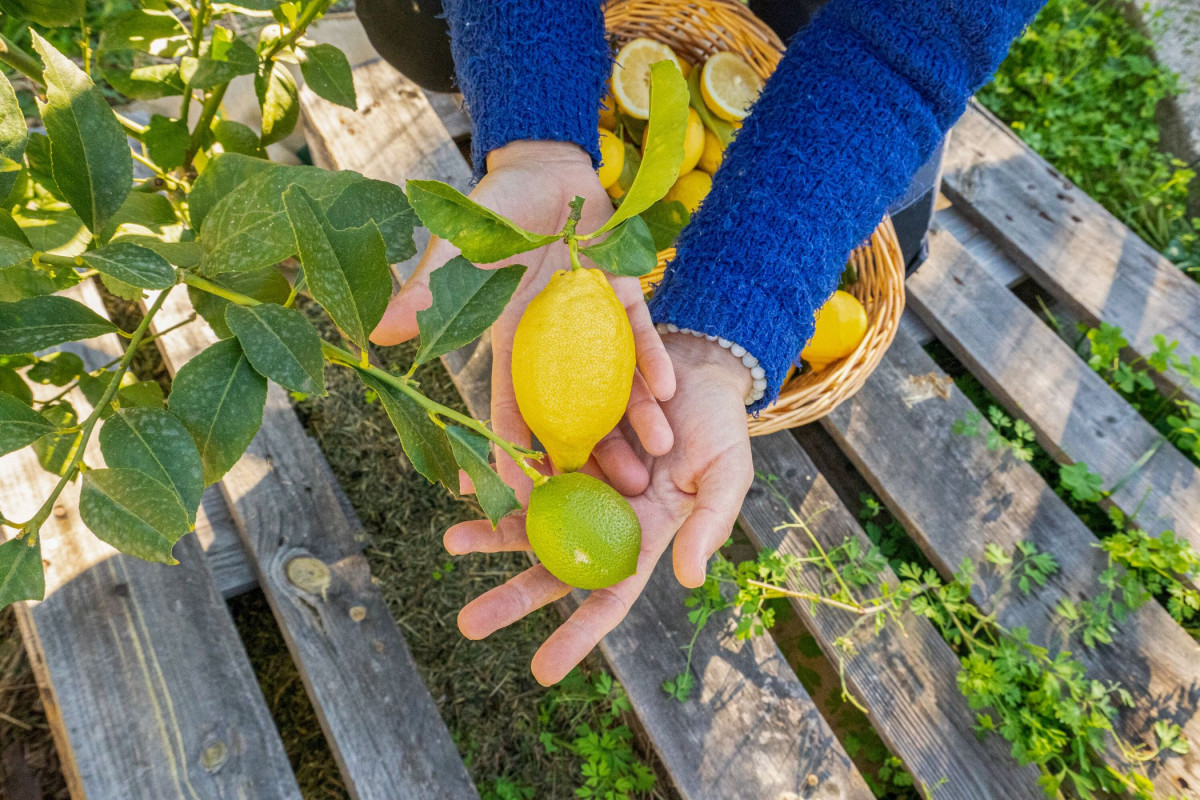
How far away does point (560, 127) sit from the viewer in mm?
1069

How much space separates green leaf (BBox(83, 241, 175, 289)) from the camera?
1.68ft

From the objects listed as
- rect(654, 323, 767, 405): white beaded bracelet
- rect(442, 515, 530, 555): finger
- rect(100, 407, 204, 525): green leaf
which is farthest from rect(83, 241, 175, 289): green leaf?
rect(654, 323, 767, 405): white beaded bracelet

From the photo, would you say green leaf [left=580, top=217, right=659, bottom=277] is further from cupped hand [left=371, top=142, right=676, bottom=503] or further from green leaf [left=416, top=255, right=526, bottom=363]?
cupped hand [left=371, top=142, right=676, bottom=503]

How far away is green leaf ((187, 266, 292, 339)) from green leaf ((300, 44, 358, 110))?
0.33 m

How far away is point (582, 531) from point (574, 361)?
0.56ft

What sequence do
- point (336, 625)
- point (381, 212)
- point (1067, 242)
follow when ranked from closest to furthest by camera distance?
point (381, 212), point (336, 625), point (1067, 242)

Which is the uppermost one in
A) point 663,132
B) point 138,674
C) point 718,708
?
point 663,132

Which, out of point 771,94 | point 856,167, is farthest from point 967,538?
point 771,94

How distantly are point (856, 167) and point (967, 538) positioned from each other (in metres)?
0.74

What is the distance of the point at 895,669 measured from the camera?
4.25ft

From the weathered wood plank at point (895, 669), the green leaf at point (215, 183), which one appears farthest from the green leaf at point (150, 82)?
the weathered wood plank at point (895, 669)

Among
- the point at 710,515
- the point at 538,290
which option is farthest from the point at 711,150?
the point at 710,515

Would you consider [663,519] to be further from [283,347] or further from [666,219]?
[283,347]

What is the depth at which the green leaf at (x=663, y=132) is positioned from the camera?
1.87ft
